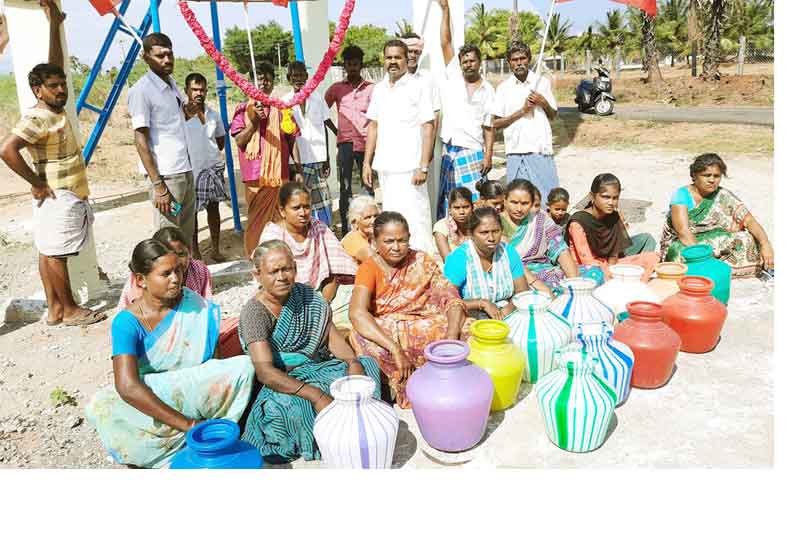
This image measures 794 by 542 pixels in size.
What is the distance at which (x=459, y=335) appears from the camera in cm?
350

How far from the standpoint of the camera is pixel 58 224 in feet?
14.8

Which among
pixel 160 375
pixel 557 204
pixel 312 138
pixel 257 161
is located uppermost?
pixel 312 138

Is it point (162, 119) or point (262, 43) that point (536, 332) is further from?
point (262, 43)

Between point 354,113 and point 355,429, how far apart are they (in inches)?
165

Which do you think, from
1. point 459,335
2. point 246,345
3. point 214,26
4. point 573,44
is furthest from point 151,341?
point 573,44

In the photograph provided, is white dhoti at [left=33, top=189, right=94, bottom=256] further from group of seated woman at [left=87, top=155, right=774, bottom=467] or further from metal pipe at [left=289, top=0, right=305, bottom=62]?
metal pipe at [left=289, top=0, right=305, bottom=62]

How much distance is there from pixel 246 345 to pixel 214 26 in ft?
15.5

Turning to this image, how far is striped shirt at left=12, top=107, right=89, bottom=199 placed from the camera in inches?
170

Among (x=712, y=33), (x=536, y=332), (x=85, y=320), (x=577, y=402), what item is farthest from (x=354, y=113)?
(x=712, y=33)

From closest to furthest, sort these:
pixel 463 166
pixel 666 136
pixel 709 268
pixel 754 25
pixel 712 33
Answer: pixel 709 268
pixel 463 166
pixel 666 136
pixel 712 33
pixel 754 25

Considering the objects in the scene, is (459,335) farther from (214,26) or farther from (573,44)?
(573,44)

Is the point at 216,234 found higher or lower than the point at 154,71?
lower

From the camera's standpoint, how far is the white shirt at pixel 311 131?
5.78m

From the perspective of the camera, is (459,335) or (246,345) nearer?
(246,345)
